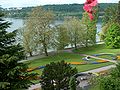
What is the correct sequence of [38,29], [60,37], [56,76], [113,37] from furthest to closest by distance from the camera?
1. [113,37]
2. [60,37]
3. [38,29]
4. [56,76]

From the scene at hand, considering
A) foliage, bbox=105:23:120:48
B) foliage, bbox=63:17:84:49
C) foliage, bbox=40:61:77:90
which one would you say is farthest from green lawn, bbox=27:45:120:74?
foliage, bbox=40:61:77:90

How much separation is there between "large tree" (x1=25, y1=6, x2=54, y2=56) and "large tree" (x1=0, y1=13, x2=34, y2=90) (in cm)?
2957

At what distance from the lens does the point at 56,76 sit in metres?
23.7

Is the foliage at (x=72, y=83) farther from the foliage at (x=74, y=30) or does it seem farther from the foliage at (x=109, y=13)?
the foliage at (x=109, y=13)

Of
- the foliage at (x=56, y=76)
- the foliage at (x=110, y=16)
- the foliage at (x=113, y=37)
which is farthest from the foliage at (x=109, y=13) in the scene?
the foliage at (x=56, y=76)

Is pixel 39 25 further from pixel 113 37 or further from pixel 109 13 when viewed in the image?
pixel 109 13

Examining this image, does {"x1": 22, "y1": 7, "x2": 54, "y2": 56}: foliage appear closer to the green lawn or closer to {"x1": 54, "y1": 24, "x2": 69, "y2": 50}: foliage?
{"x1": 54, "y1": 24, "x2": 69, "y2": 50}: foliage

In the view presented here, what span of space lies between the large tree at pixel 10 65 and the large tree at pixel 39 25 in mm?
29567

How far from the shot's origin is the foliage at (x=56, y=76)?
23.7 metres

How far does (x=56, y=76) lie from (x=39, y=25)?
24.8 metres

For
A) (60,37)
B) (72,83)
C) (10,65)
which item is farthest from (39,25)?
(10,65)

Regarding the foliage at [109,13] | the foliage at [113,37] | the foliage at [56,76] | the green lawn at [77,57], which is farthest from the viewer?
the foliage at [109,13]

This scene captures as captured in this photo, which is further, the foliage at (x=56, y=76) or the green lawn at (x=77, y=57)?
the green lawn at (x=77, y=57)

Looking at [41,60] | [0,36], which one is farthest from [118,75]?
[41,60]
